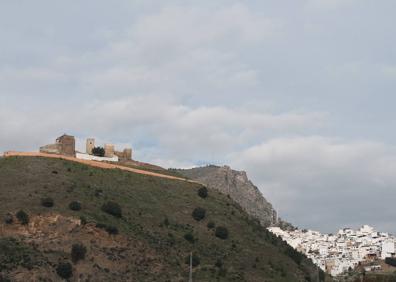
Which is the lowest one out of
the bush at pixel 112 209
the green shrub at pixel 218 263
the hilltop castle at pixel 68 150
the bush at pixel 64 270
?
the bush at pixel 64 270

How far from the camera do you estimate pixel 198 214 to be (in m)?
76.3

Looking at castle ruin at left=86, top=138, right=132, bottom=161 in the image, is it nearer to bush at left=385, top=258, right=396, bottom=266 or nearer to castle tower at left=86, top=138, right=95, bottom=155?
castle tower at left=86, top=138, right=95, bottom=155

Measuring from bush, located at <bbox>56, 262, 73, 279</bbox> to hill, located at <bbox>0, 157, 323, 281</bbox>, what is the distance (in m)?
0.08

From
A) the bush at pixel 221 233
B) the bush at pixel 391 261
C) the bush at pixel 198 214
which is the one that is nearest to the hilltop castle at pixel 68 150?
the bush at pixel 198 214

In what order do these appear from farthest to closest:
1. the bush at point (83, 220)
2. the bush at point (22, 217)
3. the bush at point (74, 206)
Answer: the bush at point (74, 206), the bush at point (83, 220), the bush at point (22, 217)

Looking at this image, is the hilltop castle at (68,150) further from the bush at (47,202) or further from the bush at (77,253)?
the bush at (77,253)

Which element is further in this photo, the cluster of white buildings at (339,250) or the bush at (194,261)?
the cluster of white buildings at (339,250)

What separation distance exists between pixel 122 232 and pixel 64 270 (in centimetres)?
1040

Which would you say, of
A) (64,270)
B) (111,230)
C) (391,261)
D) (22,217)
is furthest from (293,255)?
(391,261)

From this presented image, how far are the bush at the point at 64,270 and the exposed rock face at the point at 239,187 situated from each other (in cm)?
9534

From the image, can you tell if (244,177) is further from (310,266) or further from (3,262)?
(3,262)

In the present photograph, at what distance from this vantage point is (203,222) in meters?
76.0

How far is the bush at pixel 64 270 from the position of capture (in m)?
55.4

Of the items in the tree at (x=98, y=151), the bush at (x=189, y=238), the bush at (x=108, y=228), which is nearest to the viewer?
the bush at (x=108, y=228)
